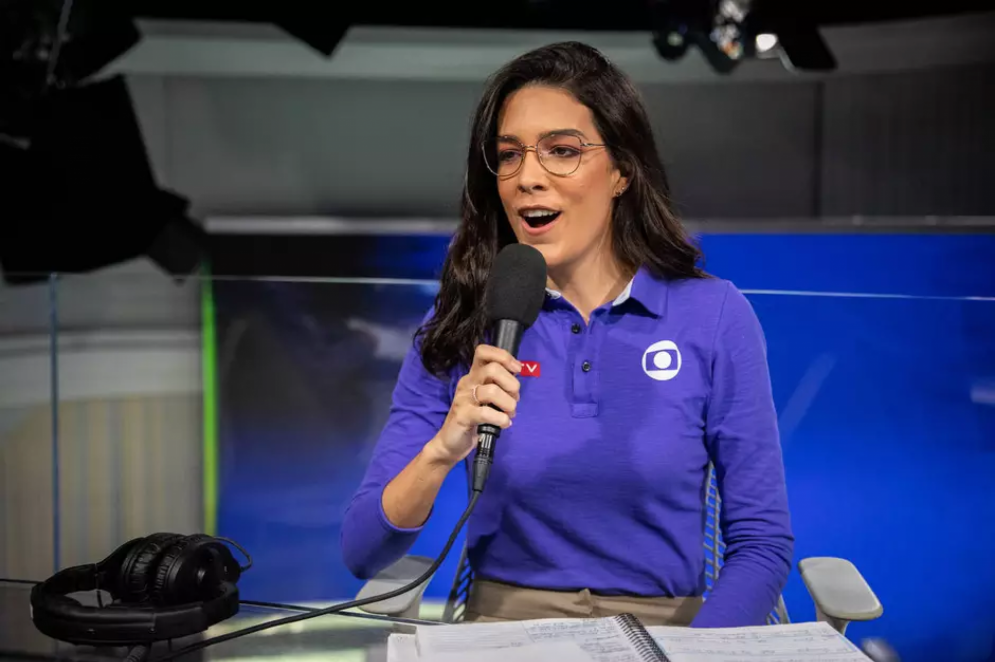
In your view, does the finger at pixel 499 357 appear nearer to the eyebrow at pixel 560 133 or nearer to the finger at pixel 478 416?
the finger at pixel 478 416

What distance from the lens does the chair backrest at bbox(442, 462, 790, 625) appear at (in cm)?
139

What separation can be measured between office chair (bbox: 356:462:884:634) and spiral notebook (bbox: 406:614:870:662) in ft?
0.97

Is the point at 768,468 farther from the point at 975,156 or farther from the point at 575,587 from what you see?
the point at 975,156

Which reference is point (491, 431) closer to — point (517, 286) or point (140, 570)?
point (517, 286)

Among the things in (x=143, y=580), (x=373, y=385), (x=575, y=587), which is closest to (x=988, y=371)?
(x=575, y=587)

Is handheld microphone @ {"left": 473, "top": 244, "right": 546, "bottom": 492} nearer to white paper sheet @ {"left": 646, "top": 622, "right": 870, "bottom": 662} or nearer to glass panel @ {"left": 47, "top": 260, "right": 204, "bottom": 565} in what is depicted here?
white paper sheet @ {"left": 646, "top": 622, "right": 870, "bottom": 662}

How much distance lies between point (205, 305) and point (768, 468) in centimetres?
163

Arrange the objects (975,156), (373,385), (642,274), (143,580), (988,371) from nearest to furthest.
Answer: (143,580) → (642,274) → (988,371) → (373,385) → (975,156)

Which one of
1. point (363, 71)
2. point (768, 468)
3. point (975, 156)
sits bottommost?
point (768, 468)

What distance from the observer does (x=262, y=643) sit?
98cm

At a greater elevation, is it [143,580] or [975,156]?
[975,156]

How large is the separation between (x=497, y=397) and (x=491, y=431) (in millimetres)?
41

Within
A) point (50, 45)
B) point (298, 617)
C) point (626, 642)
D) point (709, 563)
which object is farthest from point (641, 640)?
point (50, 45)

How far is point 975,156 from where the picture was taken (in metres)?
2.91
